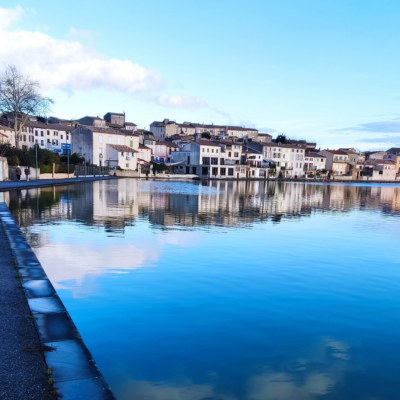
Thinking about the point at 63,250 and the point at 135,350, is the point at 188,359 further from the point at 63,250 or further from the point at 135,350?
the point at 63,250

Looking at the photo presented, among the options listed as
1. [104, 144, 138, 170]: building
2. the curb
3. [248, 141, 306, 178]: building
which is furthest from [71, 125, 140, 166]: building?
the curb

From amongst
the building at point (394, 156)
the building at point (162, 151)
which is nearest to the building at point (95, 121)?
the building at point (162, 151)

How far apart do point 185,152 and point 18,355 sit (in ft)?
285

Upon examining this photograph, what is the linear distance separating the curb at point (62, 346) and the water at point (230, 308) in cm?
65

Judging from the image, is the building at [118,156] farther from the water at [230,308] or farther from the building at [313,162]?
the water at [230,308]

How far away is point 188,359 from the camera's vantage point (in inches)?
214

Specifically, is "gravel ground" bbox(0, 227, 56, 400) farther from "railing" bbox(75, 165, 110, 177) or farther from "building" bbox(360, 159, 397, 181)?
"building" bbox(360, 159, 397, 181)

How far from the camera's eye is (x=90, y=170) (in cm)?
6394

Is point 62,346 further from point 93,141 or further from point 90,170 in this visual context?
point 93,141

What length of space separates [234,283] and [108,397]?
Answer: 5549 mm

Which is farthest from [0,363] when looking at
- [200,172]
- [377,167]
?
[377,167]

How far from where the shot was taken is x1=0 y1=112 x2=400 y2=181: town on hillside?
75.1 metres

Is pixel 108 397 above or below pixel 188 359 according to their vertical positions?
above

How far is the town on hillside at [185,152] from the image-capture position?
2955 inches
